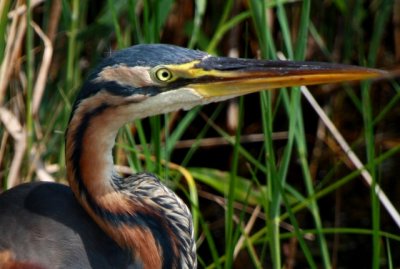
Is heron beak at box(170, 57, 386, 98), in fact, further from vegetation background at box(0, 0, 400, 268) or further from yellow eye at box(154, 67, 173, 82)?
vegetation background at box(0, 0, 400, 268)

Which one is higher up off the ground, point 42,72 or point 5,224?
point 42,72

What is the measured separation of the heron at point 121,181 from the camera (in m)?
2.11

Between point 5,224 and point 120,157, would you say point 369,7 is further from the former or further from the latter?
point 5,224

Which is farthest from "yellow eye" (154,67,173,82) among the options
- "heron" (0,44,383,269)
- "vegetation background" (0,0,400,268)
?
"vegetation background" (0,0,400,268)

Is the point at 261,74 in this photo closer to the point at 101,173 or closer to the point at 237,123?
the point at 101,173

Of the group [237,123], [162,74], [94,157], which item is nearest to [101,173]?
[94,157]

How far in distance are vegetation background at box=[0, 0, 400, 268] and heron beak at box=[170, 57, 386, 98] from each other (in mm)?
206

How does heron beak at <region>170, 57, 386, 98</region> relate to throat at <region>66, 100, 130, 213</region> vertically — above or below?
above

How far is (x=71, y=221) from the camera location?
2260 millimetres

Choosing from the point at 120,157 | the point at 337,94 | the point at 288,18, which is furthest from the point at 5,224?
the point at 337,94

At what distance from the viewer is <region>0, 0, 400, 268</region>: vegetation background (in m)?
2.65

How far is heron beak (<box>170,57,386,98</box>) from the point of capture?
2.12 m

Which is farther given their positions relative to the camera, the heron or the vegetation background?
the vegetation background

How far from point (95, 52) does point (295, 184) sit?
876mm
